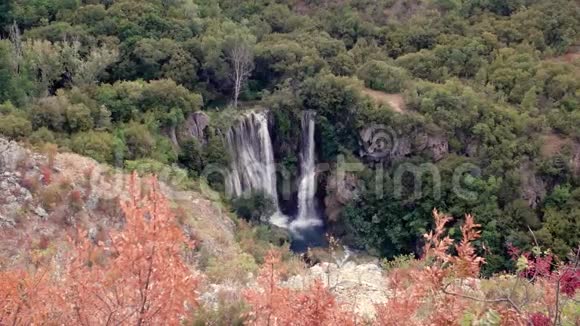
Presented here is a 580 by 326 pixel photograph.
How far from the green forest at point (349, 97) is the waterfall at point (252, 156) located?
1.88 feet

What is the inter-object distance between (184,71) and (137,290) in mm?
19473

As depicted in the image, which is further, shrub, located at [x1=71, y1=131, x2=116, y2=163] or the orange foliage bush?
shrub, located at [x1=71, y1=131, x2=116, y2=163]

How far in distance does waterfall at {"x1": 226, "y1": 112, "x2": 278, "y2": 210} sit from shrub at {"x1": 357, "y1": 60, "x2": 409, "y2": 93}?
220 inches

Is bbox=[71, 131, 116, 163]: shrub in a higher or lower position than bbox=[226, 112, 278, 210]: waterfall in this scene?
higher

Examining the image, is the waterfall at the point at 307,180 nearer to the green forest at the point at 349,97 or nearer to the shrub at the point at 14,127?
the green forest at the point at 349,97

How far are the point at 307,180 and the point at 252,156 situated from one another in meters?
2.62

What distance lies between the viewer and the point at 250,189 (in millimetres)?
22344

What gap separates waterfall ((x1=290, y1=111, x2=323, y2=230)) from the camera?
2348 cm

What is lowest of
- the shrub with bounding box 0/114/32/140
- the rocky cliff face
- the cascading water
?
the cascading water

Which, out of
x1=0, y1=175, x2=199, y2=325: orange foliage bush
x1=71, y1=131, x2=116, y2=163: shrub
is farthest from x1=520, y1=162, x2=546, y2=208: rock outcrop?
x1=0, y1=175, x2=199, y2=325: orange foliage bush

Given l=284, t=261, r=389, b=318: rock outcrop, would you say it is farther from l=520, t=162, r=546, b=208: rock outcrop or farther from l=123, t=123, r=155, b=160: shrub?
l=520, t=162, r=546, b=208: rock outcrop

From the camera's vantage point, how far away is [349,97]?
23.4 meters

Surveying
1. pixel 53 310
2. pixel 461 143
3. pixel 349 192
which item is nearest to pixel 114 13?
pixel 349 192

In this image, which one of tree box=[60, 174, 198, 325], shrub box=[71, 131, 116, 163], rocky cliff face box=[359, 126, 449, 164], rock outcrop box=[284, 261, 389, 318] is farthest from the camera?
rocky cliff face box=[359, 126, 449, 164]
